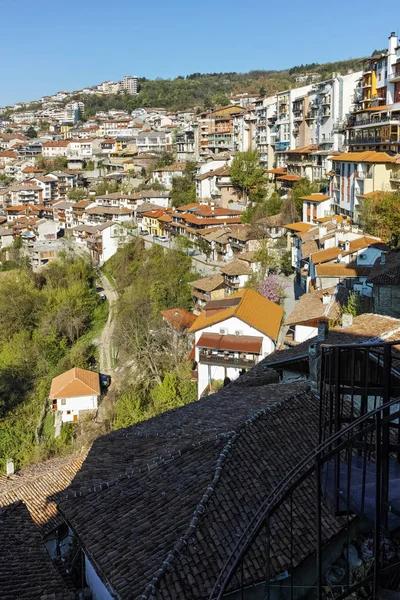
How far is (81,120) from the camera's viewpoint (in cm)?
12512

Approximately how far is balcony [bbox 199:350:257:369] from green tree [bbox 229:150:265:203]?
24076 mm

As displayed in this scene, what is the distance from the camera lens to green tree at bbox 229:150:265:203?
4281cm

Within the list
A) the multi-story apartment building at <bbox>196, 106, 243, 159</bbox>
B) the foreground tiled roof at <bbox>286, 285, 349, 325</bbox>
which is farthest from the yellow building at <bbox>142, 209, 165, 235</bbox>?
the foreground tiled roof at <bbox>286, 285, 349, 325</bbox>

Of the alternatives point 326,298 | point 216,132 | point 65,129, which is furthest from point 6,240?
point 65,129

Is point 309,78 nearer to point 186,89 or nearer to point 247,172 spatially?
point 247,172

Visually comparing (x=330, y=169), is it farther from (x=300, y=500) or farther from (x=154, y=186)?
(x=300, y=500)

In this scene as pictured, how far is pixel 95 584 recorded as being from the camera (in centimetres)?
759

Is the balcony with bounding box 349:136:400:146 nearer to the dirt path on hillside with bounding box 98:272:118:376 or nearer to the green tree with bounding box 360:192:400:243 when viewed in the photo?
the green tree with bounding box 360:192:400:243

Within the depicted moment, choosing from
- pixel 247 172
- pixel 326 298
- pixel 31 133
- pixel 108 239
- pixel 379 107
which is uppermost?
Result: pixel 31 133

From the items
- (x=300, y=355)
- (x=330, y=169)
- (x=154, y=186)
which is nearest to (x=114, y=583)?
(x=300, y=355)

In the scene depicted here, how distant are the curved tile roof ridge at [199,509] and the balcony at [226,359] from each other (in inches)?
489

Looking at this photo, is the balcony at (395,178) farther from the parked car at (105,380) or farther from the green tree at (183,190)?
the green tree at (183,190)

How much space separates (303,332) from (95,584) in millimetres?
11183

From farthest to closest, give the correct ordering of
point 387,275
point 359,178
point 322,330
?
point 359,178 < point 387,275 < point 322,330
